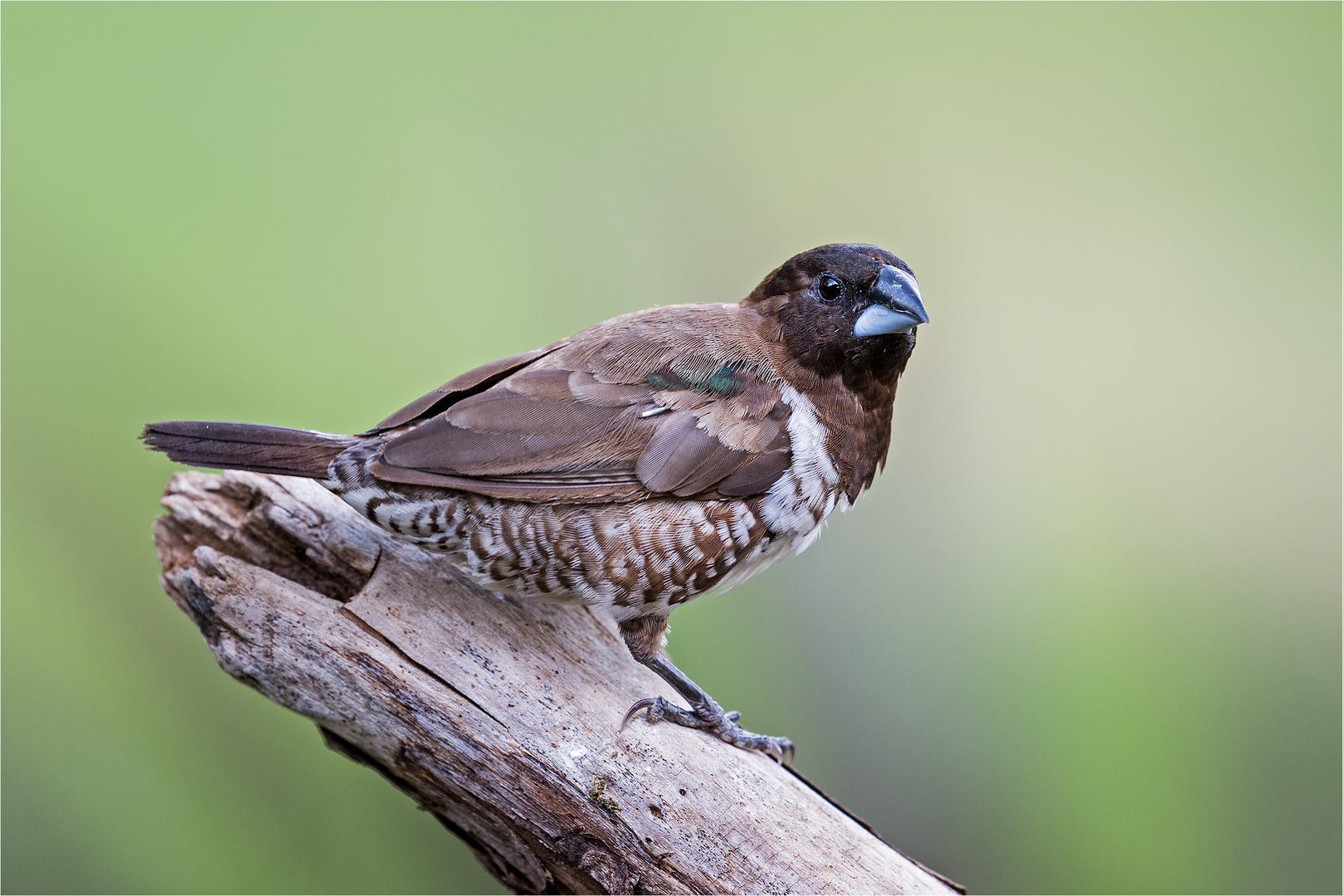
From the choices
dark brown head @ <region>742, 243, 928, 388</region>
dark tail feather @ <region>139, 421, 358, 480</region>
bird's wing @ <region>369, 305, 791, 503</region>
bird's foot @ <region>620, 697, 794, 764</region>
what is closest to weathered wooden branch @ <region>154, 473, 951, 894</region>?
bird's foot @ <region>620, 697, 794, 764</region>

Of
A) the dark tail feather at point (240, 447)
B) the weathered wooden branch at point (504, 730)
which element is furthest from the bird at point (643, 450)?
the weathered wooden branch at point (504, 730)

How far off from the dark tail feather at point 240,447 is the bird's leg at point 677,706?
0.82m

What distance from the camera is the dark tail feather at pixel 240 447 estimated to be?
2.23 m

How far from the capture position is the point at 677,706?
2369 millimetres

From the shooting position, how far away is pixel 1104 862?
3.31m

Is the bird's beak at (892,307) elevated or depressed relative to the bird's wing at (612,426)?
elevated

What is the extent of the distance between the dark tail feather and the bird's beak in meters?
1.21

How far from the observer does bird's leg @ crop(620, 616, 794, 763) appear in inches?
92.3

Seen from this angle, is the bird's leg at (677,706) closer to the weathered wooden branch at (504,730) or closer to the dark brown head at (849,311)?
the weathered wooden branch at (504,730)

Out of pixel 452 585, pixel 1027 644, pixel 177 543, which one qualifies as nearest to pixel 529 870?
pixel 452 585

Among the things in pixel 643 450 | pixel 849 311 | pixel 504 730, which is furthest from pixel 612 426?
pixel 504 730

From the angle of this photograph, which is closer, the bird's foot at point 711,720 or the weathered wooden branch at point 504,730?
the weathered wooden branch at point 504,730

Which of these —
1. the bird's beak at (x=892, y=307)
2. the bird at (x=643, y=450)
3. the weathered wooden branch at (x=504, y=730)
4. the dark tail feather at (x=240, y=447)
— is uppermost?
the bird's beak at (x=892, y=307)

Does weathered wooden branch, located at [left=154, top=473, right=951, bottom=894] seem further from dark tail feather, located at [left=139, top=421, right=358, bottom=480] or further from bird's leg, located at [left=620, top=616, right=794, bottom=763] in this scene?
→ dark tail feather, located at [left=139, top=421, right=358, bottom=480]
